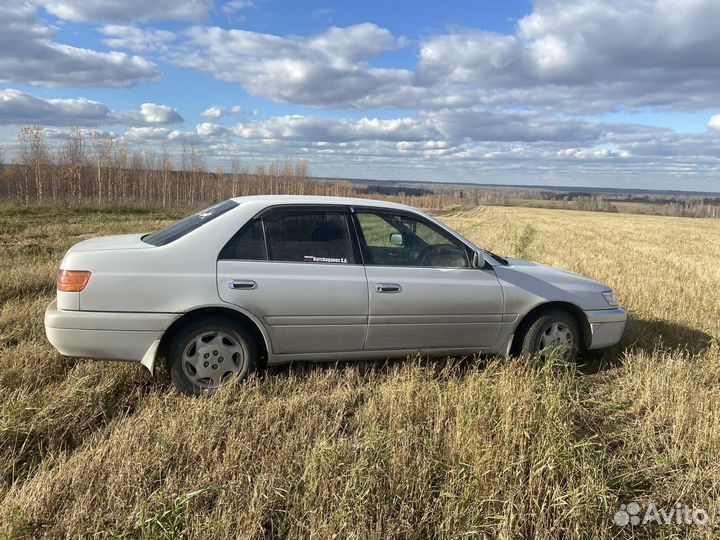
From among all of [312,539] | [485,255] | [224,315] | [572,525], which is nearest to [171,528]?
[312,539]

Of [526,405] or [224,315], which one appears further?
[224,315]

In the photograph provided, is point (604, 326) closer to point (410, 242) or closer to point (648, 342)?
point (648, 342)

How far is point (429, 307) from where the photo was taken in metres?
4.21

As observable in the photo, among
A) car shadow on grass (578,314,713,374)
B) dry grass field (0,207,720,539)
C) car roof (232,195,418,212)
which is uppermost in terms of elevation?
car roof (232,195,418,212)

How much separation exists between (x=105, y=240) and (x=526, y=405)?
12.4 ft

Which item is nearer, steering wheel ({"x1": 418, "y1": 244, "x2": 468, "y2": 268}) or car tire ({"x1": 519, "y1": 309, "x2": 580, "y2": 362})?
steering wheel ({"x1": 418, "y1": 244, "x2": 468, "y2": 268})

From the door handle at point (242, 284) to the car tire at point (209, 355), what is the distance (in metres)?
0.29

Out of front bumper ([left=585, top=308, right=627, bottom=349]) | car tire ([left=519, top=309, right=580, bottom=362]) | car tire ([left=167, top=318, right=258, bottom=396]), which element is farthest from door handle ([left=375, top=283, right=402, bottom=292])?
front bumper ([left=585, top=308, right=627, bottom=349])

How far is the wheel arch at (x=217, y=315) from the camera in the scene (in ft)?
12.2

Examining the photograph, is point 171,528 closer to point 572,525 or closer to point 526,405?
point 572,525

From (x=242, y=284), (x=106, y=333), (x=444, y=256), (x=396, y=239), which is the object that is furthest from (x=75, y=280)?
(x=444, y=256)

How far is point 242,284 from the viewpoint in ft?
12.3

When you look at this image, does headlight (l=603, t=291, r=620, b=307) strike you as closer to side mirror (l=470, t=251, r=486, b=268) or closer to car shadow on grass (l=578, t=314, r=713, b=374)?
car shadow on grass (l=578, t=314, r=713, b=374)

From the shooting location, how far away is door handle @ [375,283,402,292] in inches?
160
